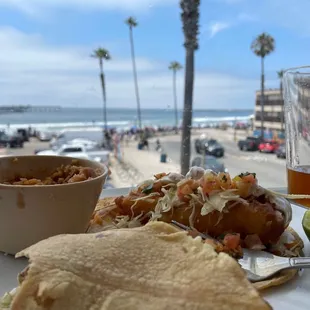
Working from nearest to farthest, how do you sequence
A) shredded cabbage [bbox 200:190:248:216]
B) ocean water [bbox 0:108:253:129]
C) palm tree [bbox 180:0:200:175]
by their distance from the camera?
shredded cabbage [bbox 200:190:248:216], palm tree [bbox 180:0:200:175], ocean water [bbox 0:108:253:129]

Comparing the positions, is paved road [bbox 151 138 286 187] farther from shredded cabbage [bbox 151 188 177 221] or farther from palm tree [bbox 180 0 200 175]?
shredded cabbage [bbox 151 188 177 221]

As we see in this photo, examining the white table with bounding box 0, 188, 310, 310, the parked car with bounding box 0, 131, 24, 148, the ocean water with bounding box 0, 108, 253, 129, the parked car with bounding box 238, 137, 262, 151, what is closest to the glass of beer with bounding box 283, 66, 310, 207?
the white table with bounding box 0, 188, 310, 310

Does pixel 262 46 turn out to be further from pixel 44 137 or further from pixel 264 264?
pixel 264 264

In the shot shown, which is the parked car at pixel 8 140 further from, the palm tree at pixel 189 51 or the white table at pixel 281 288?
the white table at pixel 281 288

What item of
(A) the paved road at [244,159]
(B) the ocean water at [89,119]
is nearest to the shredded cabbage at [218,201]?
(A) the paved road at [244,159]

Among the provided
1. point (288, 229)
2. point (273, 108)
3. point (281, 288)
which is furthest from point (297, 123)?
point (273, 108)

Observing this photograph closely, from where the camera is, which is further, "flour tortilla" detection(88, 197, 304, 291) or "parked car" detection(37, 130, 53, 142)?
"parked car" detection(37, 130, 53, 142)
